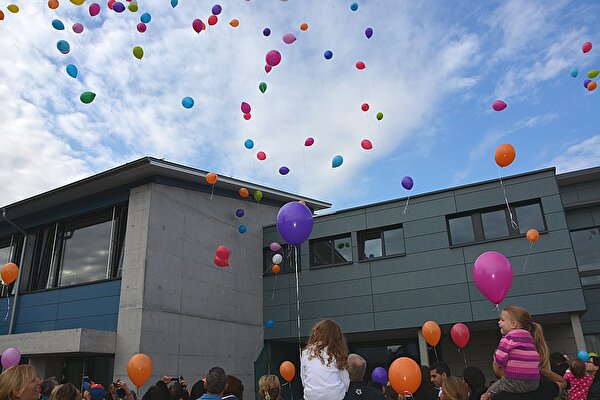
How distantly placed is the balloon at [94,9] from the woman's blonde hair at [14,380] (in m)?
6.93

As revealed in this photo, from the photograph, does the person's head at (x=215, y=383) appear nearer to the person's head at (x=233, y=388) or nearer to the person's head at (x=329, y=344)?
the person's head at (x=233, y=388)

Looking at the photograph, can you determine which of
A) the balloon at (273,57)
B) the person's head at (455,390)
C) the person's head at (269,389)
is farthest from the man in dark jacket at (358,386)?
Answer: the balloon at (273,57)

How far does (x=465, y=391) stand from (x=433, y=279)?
949 centimetres

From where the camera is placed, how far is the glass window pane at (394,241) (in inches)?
542

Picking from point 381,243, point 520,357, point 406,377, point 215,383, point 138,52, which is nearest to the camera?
point 520,357

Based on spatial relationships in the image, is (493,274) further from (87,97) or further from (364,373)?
(87,97)

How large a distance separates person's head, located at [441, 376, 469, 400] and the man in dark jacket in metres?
0.64

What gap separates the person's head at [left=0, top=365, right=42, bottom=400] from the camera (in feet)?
10.6

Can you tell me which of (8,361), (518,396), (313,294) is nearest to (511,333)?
(518,396)

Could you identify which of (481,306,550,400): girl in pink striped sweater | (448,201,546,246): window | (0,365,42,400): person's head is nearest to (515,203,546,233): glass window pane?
(448,201,546,246): window

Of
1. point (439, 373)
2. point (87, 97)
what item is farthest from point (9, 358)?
point (439, 373)

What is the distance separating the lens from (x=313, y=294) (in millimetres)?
14633

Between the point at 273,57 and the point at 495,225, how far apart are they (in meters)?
7.20

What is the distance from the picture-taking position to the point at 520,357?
3.02 meters
